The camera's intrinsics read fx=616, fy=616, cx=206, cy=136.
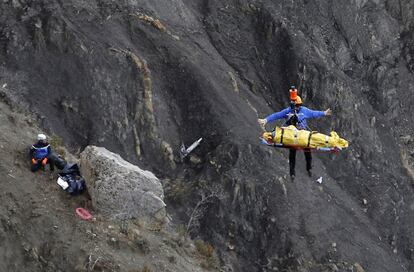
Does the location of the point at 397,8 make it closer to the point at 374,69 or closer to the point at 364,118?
the point at 374,69

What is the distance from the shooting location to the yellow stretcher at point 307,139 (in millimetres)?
17016

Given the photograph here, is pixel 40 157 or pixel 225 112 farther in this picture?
pixel 225 112

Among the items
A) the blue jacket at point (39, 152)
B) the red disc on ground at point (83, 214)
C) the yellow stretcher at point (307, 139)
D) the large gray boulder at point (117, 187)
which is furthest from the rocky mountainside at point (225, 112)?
the red disc on ground at point (83, 214)

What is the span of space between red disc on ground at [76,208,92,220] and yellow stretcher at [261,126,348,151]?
5.62 meters

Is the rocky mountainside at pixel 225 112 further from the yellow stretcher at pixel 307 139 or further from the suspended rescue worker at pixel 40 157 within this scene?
the yellow stretcher at pixel 307 139

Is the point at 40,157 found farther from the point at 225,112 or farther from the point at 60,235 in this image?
the point at 225,112

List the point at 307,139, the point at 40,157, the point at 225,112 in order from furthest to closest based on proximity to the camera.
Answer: the point at 225,112, the point at 40,157, the point at 307,139

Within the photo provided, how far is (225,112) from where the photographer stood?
31031mm

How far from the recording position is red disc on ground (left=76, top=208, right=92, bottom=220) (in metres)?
17.0

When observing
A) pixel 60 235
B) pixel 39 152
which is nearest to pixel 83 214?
pixel 60 235

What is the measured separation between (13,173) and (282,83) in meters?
22.1

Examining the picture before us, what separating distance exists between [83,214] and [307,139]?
21.6 feet

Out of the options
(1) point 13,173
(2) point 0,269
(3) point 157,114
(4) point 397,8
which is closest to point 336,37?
(4) point 397,8

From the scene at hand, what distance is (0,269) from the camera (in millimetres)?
15352
